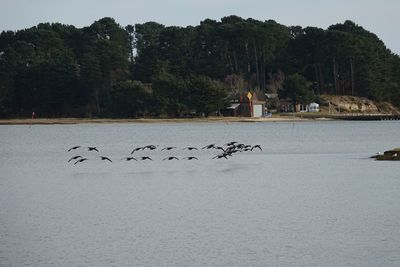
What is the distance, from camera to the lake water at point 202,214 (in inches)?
912

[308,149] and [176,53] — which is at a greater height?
[176,53]

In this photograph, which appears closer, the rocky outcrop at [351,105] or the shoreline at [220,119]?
the shoreline at [220,119]

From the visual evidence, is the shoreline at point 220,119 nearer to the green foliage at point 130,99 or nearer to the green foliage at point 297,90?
the green foliage at point 130,99

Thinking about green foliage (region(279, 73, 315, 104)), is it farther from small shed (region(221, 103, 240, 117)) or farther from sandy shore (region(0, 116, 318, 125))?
small shed (region(221, 103, 240, 117))

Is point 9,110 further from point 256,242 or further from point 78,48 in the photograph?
point 256,242

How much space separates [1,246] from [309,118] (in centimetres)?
11161

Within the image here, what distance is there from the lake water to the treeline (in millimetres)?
70609

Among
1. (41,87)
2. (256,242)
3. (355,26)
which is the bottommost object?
(256,242)

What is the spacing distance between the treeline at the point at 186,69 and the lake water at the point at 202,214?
232 ft

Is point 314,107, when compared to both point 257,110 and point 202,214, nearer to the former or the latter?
point 257,110

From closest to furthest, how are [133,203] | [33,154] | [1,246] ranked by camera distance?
[1,246]
[133,203]
[33,154]

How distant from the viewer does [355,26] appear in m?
173

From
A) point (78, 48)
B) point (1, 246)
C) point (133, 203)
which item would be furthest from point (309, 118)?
point (1, 246)

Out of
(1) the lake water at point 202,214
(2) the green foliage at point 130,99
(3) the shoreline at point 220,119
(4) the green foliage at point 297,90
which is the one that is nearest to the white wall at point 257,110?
(3) the shoreline at point 220,119
